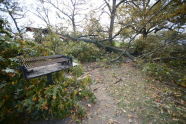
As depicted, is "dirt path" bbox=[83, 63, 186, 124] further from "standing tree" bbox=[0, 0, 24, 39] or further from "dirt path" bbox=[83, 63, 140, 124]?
"standing tree" bbox=[0, 0, 24, 39]

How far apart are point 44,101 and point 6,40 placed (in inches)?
62.7

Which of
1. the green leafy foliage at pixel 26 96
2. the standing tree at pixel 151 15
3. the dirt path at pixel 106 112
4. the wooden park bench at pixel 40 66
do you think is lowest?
the dirt path at pixel 106 112

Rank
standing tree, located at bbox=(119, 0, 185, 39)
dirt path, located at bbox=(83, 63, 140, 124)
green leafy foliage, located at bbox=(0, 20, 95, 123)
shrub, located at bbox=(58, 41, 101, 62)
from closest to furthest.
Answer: green leafy foliage, located at bbox=(0, 20, 95, 123) → dirt path, located at bbox=(83, 63, 140, 124) → standing tree, located at bbox=(119, 0, 185, 39) → shrub, located at bbox=(58, 41, 101, 62)

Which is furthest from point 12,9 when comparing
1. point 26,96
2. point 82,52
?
point 26,96

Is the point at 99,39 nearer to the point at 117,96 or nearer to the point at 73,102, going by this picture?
the point at 117,96

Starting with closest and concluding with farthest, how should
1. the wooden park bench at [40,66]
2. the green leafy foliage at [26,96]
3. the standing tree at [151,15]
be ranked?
the wooden park bench at [40,66] → the green leafy foliage at [26,96] → the standing tree at [151,15]

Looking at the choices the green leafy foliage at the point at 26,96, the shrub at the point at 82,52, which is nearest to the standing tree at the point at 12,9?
the shrub at the point at 82,52

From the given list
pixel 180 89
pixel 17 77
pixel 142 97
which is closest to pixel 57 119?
pixel 17 77

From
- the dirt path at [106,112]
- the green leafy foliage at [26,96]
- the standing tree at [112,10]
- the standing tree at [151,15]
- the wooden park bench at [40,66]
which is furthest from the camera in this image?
the standing tree at [112,10]

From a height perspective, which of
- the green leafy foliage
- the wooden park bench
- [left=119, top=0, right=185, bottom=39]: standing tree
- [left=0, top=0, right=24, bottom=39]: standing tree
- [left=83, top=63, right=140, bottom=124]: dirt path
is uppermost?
[left=0, top=0, right=24, bottom=39]: standing tree

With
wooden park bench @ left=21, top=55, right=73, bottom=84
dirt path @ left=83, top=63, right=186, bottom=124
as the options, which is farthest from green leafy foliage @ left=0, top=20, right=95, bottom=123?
dirt path @ left=83, top=63, right=186, bottom=124

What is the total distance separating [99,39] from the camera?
27.3ft

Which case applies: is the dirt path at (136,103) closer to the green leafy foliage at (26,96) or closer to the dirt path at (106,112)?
the dirt path at (106,112)

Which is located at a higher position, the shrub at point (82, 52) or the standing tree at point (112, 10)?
the standing tree at point (112, 10)
